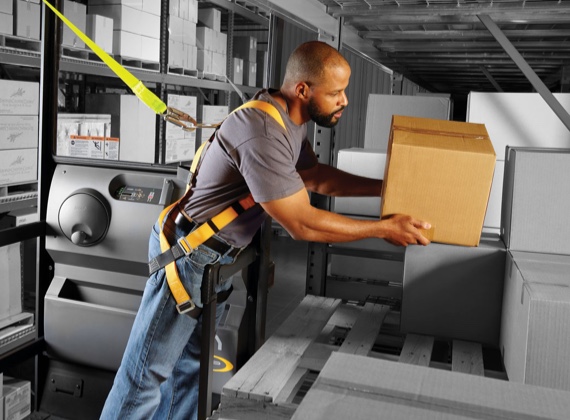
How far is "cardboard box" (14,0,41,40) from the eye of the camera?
505cm

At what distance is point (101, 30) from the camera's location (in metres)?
5.80

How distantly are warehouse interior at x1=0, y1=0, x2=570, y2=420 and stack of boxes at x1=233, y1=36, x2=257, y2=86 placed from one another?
9.70 feet

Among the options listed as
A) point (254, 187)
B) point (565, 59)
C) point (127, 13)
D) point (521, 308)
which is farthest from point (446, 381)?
point (127, 13)

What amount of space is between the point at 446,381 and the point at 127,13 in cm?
588

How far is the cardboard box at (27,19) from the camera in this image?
505cm

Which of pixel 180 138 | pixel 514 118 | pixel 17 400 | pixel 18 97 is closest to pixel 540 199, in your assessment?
pixel 514 118

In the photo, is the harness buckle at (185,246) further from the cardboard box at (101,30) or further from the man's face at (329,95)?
the cardboard box at (101,30)

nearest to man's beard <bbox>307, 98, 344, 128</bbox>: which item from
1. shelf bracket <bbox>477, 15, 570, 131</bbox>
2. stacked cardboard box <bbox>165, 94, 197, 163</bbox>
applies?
shelf bracket <bbox>477, 15, 570, 131</bbox>

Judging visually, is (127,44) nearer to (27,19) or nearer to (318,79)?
(27,19)

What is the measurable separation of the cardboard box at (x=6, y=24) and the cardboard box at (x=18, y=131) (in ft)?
2.22

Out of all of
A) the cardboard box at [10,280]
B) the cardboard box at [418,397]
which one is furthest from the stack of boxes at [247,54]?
the cardboard box at [418,397]

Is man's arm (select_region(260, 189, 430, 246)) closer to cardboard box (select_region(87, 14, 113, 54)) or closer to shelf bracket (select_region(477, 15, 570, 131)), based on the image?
shelf bracket (select_region(477, 15, 570, 131))

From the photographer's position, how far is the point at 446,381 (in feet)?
3.14

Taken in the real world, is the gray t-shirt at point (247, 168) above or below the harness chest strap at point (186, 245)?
above
